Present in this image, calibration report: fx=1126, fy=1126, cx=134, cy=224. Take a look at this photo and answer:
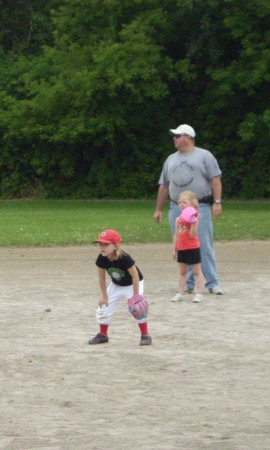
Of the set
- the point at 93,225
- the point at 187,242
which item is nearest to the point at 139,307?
the point at 187,242

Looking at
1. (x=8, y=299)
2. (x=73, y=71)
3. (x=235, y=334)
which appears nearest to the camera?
(x=235, y=334)

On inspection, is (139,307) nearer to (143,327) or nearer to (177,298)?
(143,327)

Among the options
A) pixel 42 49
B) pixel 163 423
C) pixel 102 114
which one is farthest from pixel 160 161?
pixel 163 423

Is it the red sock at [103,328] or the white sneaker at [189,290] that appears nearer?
the red sock at [103,328]

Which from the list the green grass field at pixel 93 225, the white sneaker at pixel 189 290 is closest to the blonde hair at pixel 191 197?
the white sneaker at pixel 189 290

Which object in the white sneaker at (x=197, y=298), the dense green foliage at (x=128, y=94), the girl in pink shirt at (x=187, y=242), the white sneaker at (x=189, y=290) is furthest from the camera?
the dense green foliage at (x=128, y=94)

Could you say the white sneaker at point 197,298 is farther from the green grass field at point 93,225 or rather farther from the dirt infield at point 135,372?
the green grass field at point 93,225

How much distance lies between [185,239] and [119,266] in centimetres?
327

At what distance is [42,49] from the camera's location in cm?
4222

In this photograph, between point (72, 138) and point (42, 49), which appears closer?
point (72, 138)

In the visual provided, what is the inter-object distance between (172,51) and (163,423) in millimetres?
33651

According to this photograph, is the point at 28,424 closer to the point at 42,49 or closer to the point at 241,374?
A: the point at 241,374

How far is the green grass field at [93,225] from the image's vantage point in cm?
2128

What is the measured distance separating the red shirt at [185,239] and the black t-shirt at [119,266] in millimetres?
2993
